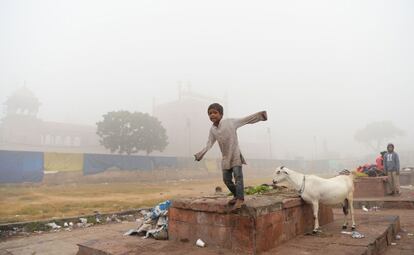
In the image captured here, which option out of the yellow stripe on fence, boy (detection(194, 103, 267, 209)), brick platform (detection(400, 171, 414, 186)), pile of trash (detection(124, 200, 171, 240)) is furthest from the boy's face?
the yellow stripe on fence

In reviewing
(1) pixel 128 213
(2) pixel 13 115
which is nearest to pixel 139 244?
(1) pixel 128 213

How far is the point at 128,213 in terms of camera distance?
10719 mm

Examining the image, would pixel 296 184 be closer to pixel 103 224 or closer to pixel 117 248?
pixel 117 248

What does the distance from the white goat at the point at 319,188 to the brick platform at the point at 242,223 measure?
0.72 feet

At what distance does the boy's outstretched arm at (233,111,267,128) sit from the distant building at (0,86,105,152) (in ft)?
165

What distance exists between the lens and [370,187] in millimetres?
11500

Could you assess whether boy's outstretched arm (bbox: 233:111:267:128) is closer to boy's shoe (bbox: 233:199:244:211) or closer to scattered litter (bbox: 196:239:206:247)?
boy's shoe (bbox: 233:199:244:211)

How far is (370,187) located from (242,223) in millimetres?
9326

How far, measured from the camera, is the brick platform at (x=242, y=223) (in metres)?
4.19

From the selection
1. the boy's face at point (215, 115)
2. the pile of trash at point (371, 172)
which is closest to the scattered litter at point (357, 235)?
the boy's face at point (215, 115)

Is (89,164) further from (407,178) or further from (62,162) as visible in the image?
(407,178)

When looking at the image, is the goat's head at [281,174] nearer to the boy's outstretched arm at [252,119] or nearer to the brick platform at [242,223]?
the brick platform at [242,223]

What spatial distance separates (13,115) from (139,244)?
5302 cm

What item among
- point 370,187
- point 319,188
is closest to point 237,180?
point 319,188
